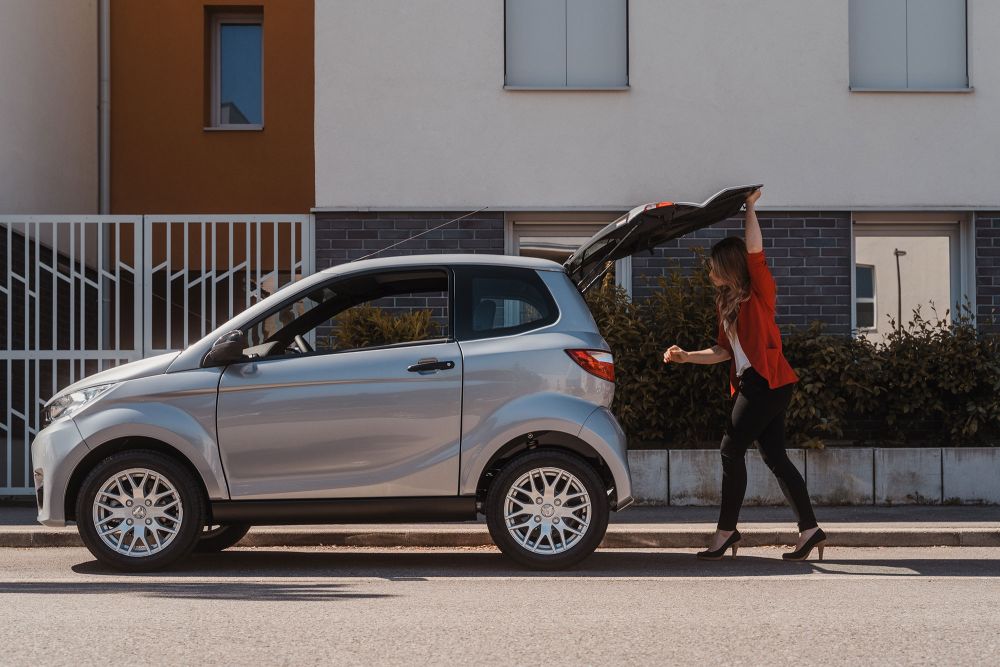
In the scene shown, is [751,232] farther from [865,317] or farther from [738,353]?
[865,317]

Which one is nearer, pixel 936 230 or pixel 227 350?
pixel 227 350

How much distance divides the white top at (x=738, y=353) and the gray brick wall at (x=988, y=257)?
565 cm

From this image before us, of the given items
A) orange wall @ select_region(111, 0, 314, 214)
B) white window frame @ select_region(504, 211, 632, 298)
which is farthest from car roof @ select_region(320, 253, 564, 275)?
orange wall @ select_region(111, 0, 314, 214)

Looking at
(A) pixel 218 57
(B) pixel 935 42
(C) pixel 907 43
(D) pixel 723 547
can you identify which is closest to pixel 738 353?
(D) pixel 723 547

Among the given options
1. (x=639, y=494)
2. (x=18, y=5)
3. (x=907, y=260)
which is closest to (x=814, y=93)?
(x=907, y=260)

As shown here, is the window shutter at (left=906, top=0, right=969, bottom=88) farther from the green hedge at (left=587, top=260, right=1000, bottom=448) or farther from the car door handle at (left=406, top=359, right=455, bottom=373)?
the car door handle at (left=406, top=359, right=455, bottom=373)

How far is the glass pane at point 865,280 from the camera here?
40.9 ft

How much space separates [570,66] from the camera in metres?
12.5

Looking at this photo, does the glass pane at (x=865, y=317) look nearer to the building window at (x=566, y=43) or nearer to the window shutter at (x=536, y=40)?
the building window at (x=566, y=43)

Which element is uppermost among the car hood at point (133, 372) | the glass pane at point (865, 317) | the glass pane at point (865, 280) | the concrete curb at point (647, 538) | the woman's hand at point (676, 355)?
the glass pane at point (865, 280)

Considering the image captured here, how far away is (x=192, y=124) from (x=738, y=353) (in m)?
9.89

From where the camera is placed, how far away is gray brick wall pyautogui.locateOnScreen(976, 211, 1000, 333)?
1234cm

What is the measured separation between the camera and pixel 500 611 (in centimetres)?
592

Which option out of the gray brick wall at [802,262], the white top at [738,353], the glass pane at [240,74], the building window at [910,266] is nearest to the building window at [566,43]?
the gray brick wall at [802,262]
